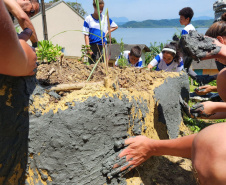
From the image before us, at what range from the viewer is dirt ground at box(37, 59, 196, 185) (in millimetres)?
1980

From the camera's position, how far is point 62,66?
2.27 m

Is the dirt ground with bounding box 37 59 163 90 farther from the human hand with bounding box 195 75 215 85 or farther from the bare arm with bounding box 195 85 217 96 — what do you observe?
the human hand with bounding box 195 75 215 85

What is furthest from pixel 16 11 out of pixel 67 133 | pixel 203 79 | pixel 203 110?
pixel 203 79

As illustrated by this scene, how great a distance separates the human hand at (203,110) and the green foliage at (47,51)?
1.62 meters

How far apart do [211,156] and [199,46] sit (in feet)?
2.82

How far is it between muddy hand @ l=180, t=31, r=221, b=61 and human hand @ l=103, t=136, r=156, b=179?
0.81m

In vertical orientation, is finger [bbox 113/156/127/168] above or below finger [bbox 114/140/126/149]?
below

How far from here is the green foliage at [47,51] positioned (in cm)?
206

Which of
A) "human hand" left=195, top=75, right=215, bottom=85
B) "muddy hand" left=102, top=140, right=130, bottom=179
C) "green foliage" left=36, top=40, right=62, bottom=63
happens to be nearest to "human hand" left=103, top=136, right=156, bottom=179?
"muddy hand" left=102, top=140, right=130, bottom=179

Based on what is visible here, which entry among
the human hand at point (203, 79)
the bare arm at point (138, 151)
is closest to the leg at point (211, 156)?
the bare arm at point (138, 151)

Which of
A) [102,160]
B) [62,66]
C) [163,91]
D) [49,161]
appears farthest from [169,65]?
[49,161]

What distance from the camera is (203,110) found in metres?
2.52

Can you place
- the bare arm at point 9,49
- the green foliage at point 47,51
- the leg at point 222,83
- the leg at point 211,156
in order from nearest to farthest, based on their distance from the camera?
the bare arm at point 9,49 < the leg at point 211,156 < the green foliage at point 47,51 < the leg at point 222,83

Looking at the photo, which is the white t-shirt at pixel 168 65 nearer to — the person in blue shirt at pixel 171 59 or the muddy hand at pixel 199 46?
the person in blue shirt at pixel 171 59
